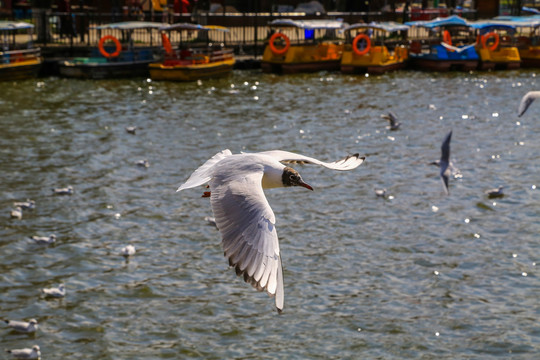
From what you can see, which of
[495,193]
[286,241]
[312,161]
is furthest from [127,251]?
[495,193]

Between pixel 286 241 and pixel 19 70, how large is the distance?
73.3ft

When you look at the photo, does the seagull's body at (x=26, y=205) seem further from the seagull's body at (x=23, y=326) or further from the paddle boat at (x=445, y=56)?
the paddle boat at (x=445, y=56)

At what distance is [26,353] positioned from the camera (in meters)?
11.4

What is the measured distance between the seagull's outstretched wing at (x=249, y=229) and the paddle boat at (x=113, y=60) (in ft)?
97.0

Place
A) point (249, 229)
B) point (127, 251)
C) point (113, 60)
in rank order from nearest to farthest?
1. point (249, 229)
2. point (127, 251)
3. point (113, 60)

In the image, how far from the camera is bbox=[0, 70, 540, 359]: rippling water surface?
1221 centimetres

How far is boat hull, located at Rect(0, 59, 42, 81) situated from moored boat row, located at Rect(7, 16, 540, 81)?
0.5 inches

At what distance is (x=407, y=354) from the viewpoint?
462 inches

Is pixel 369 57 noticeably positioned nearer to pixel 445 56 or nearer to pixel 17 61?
pixel 445 56

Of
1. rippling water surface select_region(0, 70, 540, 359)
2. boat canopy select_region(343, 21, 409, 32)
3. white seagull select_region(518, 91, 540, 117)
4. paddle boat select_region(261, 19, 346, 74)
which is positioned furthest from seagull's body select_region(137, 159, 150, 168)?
boat canopy select_region(343, 21, 409, 32)

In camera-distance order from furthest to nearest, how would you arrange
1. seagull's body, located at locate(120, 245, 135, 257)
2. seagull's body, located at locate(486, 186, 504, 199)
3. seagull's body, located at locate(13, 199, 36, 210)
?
seagull's body, located at locate(486, 186, 504, 199) → seagull's body, located at locate(13, 199, 36, 210) → seagull's body, located at locate(120, 245, 135, 257)

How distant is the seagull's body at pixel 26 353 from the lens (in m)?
11.3

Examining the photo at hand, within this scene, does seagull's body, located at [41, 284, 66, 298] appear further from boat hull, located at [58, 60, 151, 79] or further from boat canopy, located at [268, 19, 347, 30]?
boat canopy, located at [268, 19, 347, 30]

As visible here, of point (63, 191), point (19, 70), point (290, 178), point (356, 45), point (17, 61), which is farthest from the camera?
point (356, 45)
